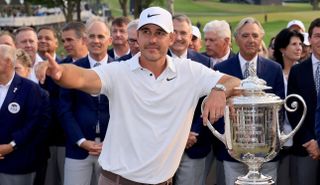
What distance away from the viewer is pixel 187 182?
8875 mm

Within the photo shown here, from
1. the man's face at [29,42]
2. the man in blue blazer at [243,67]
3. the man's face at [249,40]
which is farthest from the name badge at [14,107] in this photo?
the man's face at [249,40]

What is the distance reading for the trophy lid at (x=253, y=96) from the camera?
5.52 metres

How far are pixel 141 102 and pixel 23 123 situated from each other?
3.04 meters

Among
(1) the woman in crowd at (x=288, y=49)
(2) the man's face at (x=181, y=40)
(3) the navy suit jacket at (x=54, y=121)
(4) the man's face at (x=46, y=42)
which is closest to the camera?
(2) the man's face at (x=181, y=40)

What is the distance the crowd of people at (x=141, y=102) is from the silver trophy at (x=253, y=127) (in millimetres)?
162

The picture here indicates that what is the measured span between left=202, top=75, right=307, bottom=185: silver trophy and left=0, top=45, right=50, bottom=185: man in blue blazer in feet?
12.0

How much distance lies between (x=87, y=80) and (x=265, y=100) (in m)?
1.26


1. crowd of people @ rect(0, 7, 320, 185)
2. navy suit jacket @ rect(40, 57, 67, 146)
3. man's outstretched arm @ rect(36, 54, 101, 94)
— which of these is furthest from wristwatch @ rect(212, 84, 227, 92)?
navy suit jacket @ rect(40, 57, 67, 146)

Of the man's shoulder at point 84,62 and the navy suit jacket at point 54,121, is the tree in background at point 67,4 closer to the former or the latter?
the navy suit jacket at point 54,121

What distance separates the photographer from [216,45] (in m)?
9.93

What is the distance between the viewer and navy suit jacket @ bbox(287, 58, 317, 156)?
846 centimetres

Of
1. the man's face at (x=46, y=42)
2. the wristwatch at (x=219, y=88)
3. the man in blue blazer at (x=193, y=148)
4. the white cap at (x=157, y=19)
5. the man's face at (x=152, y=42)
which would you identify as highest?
the white cap at (x=157, y=19)

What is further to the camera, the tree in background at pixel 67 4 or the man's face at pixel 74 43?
the tree in background at pixel 67 4

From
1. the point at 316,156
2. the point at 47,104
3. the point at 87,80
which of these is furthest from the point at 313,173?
the point at 87,80
